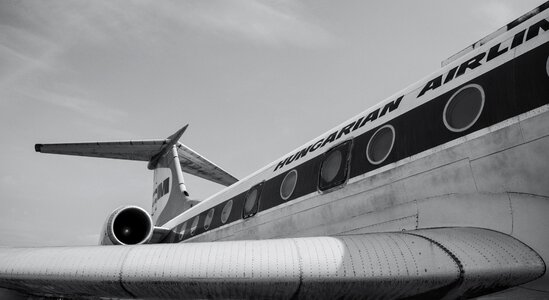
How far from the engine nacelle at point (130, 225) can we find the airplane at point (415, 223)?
4967 millimetres

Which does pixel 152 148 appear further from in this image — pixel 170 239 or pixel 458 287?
pixel 458 287

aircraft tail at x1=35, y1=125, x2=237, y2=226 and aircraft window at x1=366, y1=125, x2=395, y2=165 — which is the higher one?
aircraft tail at x1=35, y1=125, x2=237, y2=226

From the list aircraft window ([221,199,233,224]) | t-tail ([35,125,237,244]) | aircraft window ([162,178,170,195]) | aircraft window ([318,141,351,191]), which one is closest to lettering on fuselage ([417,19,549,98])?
aircraft window ([318,141,351,191])

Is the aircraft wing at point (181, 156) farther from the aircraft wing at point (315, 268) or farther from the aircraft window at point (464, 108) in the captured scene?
the aircraft wing at point (315, 268)

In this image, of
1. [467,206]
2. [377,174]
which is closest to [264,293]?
[467,206]

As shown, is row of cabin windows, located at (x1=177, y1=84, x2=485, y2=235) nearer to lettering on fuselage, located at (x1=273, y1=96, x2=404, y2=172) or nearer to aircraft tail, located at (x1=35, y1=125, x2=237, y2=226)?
lettering on fuselage, located at (x1=273, y1=96, x2=404, y2=172)

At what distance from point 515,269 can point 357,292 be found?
111cm

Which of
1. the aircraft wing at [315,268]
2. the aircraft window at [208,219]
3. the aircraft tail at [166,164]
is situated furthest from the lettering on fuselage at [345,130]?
the aircraft tail at [166,164]

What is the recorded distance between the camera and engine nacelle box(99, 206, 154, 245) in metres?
9.06

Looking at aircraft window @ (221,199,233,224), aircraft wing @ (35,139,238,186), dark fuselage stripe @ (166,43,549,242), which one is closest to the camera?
dark fuselage stripe @ (166,43,549,242)

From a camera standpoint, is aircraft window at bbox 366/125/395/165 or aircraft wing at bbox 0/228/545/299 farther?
aircraft window at bbox 366/125/395/165

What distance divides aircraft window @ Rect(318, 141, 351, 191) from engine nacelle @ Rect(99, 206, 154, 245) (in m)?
5.13

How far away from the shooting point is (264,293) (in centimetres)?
303

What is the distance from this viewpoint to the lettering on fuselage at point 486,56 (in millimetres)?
3744
